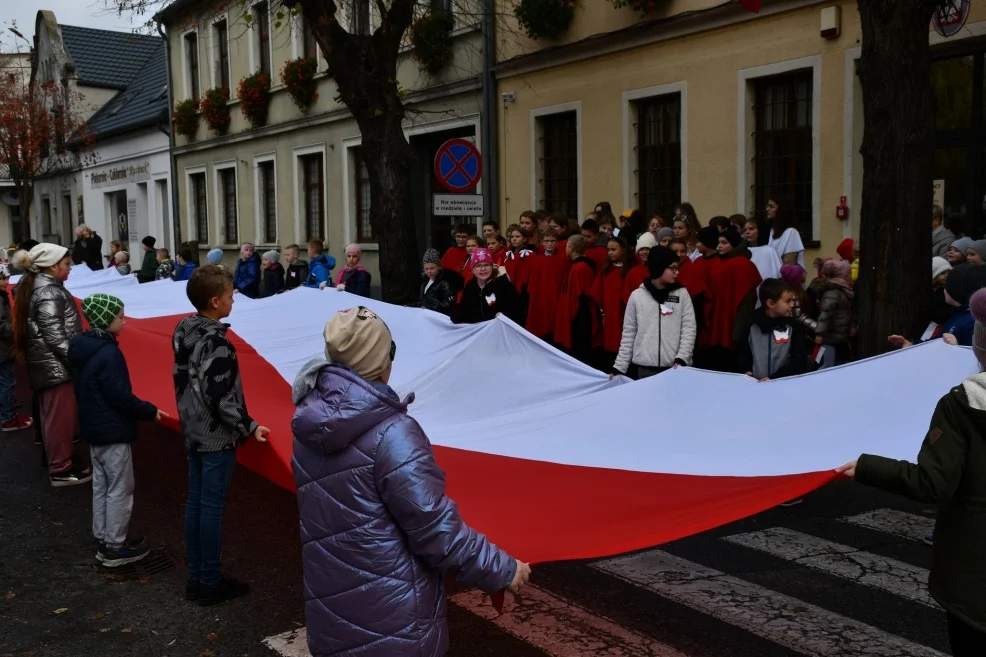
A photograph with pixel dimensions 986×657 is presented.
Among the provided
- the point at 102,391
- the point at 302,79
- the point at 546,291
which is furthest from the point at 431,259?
the point at 302,79

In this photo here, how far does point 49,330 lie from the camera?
797cm

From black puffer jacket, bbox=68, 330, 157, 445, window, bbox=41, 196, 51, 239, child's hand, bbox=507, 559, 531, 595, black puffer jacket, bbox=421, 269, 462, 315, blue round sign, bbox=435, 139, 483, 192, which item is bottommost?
child's hand, bbox=507, 559, 531, 595

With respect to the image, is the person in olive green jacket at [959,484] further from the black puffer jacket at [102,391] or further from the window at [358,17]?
the window at [358,17]

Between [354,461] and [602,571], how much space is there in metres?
3.22

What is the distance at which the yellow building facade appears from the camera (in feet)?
39.4

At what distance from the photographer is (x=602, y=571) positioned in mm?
6117

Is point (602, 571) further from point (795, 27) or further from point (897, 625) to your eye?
point (795, 27)

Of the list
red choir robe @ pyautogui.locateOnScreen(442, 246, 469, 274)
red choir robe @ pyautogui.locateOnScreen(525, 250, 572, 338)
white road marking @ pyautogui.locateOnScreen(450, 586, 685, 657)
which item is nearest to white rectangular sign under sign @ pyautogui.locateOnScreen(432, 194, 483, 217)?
red choir robe @ pyautogui.locateOnScreen(442, 246, 469, 274)

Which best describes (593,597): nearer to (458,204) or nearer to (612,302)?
(612,302)

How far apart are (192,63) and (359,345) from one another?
31.8m

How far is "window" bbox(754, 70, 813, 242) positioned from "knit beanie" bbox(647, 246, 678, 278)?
5.53 meters

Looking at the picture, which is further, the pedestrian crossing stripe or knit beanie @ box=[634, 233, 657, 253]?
knit beanie @ box=[634, 233, 657, 253]

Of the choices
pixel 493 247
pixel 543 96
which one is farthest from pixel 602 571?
pixel 543 96

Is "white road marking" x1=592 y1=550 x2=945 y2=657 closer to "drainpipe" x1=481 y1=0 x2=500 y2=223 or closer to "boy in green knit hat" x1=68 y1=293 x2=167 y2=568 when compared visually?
"boy in green knit hat" x1=68 y1=293 x2=167 y2=568
